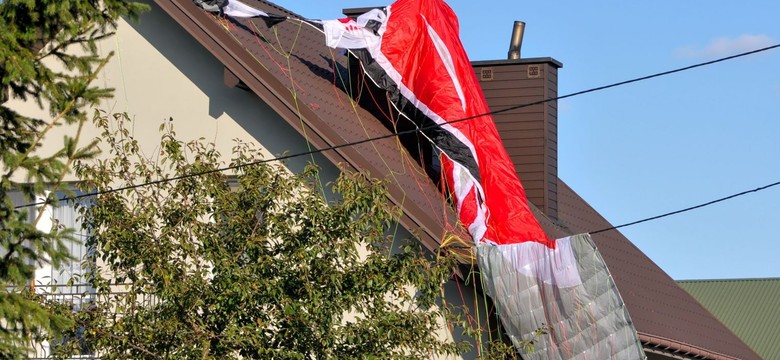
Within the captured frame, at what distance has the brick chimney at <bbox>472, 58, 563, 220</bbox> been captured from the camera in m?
19.3

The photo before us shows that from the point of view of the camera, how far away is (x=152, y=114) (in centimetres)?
1670

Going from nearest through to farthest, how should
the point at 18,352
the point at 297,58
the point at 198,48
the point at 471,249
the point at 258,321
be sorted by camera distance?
the point at 18,352 → the point at 258,321 → the point at 471,249 → the point at 198,48 → the point at 297,58

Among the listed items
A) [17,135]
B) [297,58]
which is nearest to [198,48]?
[297,58]

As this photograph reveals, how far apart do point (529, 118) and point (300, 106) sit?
4.74 metres

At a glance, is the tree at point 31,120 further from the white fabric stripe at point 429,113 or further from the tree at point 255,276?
the white fabric stripe at point 429,113

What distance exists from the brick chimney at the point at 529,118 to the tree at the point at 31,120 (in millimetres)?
9939

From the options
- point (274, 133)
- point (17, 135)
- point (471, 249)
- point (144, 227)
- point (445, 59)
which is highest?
point (445, 59)

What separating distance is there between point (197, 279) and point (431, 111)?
4838 millimetres

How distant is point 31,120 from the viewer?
9883mm

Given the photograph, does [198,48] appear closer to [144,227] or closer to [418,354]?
[144,227]

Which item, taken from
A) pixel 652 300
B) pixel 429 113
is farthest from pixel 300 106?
pixel 652 300


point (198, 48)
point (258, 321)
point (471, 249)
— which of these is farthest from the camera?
point (198, 48)

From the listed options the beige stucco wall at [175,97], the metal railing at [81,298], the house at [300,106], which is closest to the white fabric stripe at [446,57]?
the house at [300,106]

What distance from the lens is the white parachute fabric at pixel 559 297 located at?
1495 centimetres
